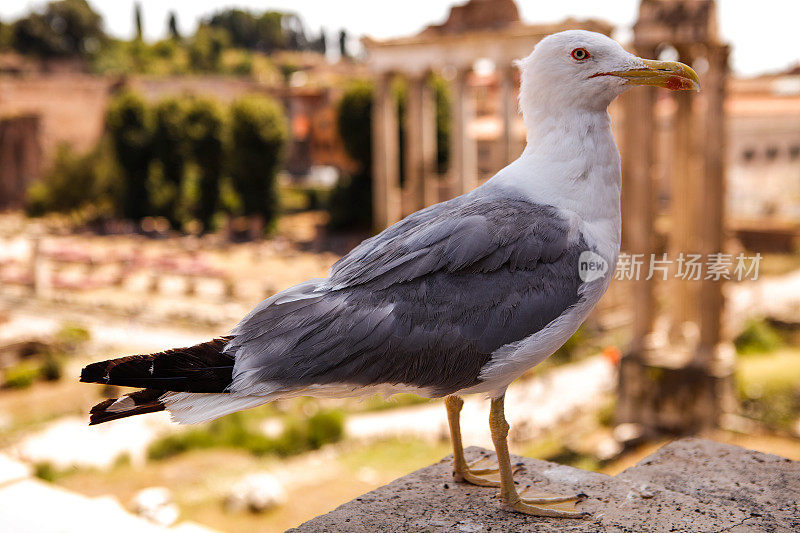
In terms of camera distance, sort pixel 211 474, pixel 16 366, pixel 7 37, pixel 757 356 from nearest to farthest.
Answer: pixel 211 474, pixel 16 366, pixel 757 356, pixel 7 37

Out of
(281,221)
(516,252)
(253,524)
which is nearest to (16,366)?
(253,524)

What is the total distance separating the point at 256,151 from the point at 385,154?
7.30 meters

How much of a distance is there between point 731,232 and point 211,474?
978 inches

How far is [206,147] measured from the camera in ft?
121

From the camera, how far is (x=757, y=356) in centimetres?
1972

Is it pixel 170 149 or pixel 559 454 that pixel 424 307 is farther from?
pixel 170 149

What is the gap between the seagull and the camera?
295 cm

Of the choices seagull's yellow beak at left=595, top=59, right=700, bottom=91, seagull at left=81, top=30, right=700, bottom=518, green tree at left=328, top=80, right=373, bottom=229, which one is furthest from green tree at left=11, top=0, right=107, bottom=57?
seagull's yellow beak at left=595, top=59, right=700, bottom=91

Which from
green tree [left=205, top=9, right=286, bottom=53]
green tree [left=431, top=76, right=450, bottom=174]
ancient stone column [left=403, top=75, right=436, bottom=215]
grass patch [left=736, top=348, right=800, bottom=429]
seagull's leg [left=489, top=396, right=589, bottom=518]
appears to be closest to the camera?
seagull's leg [left=489, top=396, right=589, bottom=518]

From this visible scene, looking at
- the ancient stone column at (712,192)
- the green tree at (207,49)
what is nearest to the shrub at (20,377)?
the ancient stone column at (712,192)

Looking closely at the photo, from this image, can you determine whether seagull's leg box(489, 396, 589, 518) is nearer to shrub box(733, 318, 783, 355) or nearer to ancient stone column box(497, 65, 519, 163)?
shrub box(733, 318, 783, 355)

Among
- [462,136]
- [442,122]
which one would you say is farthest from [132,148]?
[462,136]

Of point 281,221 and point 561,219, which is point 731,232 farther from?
point 561,219

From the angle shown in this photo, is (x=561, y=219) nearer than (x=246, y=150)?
Yes
